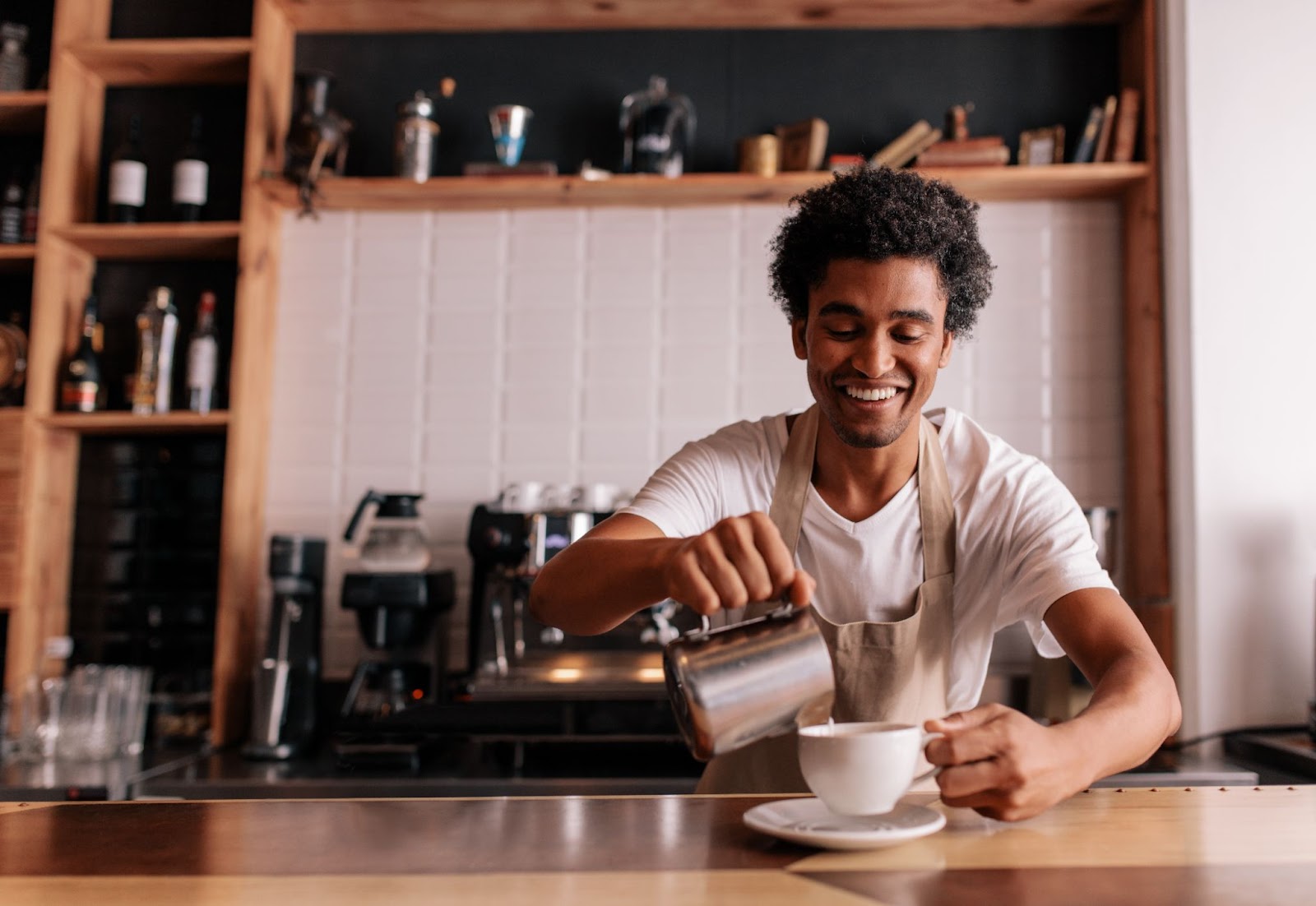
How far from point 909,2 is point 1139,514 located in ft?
4.48

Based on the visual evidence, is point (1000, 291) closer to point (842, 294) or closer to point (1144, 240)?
point (1144, 240)

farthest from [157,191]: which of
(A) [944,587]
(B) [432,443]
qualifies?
(A) [944,587]

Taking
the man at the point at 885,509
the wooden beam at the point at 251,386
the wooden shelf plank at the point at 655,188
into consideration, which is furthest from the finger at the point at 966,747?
the wooden beam at the point at 251,386

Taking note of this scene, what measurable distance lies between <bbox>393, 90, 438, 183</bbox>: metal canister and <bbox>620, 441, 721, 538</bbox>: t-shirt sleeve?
5.12 feet

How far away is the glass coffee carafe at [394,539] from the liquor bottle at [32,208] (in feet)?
3.92

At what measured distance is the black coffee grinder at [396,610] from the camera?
245 cm

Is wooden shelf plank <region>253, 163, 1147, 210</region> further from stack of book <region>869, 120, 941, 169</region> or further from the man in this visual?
the man

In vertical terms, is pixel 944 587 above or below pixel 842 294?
below

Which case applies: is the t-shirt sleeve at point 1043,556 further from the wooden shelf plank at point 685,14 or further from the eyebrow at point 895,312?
the wooden shelf plank at point 685,14

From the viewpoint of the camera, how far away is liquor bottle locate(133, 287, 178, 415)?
281 cm

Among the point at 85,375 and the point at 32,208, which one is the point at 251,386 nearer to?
the point at 85,375

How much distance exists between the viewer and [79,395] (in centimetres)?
280

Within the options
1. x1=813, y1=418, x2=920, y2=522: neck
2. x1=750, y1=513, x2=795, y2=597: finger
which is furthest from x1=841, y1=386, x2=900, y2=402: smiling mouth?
x1=750, y1=513, x2=795, y2=597: finger

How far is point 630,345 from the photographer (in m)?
2.94
